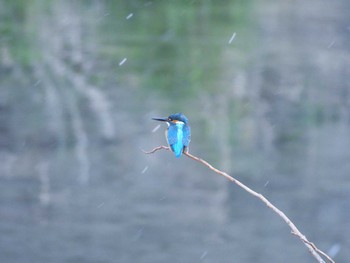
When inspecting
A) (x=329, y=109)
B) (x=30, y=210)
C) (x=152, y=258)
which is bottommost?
(x=152, y=258)

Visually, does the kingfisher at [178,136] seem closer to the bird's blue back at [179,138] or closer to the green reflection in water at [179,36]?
the bird's blue back at [179,138]

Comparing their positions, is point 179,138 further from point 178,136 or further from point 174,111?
point 174,111

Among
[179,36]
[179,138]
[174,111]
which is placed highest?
[179,36]

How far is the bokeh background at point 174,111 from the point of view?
3.66 meters

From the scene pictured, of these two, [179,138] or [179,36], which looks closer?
[179,138]

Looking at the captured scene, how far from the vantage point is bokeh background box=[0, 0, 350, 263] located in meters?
3.66

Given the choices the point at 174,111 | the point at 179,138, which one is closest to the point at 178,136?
the point at 179,138

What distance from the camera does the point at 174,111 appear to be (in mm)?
3648

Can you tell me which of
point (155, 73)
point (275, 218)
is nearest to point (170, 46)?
point (155, 73)

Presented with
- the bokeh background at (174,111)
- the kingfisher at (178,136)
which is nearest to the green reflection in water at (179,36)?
the bokeh background at (174,111)

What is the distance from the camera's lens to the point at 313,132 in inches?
148

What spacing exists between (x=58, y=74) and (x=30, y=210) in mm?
679

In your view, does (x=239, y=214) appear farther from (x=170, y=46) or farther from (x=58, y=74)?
(x=58, y=74)

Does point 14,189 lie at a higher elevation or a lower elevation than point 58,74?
lower
